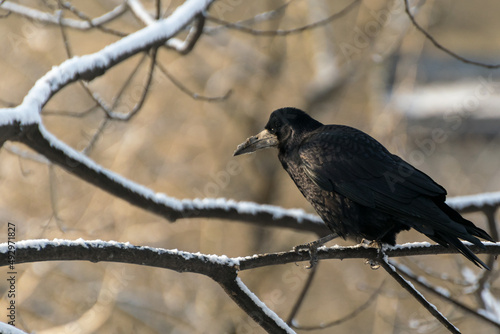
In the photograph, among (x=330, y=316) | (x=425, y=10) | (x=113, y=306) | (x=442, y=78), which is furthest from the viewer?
(x=442, y=78)

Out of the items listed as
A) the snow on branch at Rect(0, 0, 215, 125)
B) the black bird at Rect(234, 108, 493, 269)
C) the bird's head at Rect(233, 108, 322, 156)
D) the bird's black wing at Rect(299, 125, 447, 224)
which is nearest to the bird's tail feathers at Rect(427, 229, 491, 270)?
the black bird at Rect(234, 108, 493, 269)

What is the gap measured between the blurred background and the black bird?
4.81 m

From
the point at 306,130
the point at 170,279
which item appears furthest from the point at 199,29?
the point at 170,279

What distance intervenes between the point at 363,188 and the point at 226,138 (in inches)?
255

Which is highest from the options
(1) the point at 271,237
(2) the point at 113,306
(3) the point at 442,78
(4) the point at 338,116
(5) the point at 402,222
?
(3) the point at 442,78

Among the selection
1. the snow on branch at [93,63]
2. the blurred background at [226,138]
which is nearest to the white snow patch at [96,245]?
the snow on branch at [93,63]

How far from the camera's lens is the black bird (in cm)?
304

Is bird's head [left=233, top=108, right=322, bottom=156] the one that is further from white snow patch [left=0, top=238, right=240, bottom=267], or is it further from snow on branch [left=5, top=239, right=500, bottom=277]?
white snow patch [left=0, top=238, right=240, bottom=267]

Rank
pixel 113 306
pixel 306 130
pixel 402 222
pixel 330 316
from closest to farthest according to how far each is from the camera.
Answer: pixel 402 222, pixel 306 130, pixel 113 306, pixel 330 316

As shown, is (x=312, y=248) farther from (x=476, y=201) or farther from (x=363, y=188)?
(x=476, y=201)

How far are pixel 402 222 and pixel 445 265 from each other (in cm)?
700

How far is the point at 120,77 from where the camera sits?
9352 millimetres

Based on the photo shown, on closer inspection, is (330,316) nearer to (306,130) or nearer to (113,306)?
(113,306)

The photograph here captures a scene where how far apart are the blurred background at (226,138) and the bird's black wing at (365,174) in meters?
4.82
